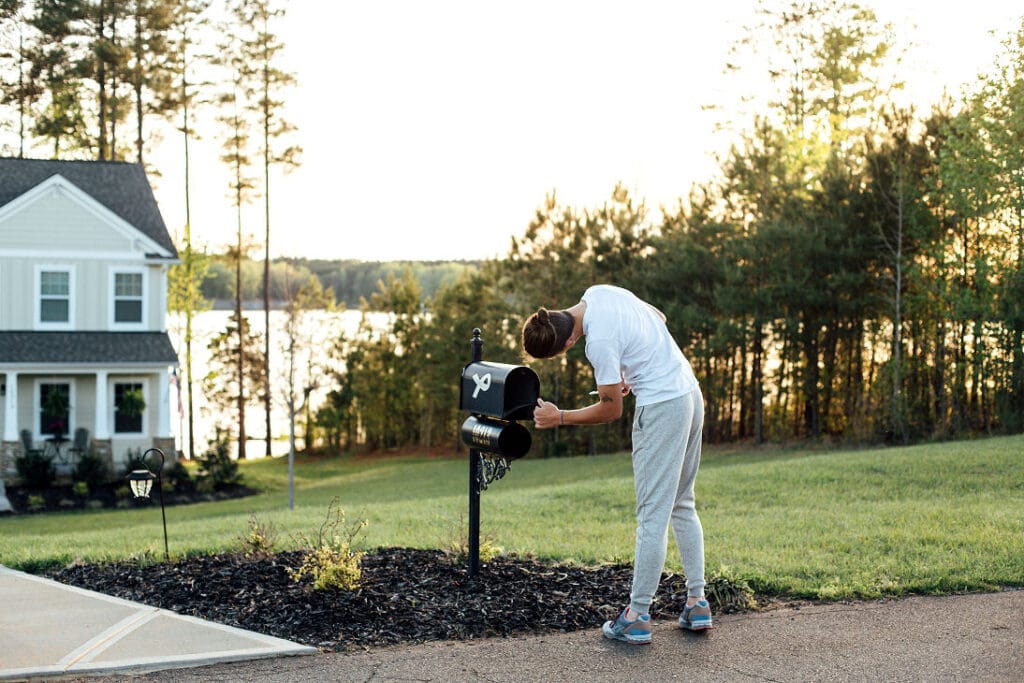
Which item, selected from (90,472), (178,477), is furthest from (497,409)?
(178,477)

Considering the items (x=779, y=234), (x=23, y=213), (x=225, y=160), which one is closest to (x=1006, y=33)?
(x=779, y=234)

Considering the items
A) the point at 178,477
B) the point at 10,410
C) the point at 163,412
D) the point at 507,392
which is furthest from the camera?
the point at 163,412

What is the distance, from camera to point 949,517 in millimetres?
8617

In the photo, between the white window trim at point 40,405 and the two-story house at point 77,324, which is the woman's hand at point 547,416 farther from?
the white window trim at point 40,405

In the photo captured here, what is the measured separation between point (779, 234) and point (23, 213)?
1627 centimetres

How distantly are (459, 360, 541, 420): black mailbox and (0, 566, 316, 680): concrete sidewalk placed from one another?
1.50 metres

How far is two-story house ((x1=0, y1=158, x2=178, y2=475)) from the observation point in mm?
22578

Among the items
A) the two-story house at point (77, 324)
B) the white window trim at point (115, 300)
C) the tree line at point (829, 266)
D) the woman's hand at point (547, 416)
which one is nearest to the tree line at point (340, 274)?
the tree line at point (829, 266)

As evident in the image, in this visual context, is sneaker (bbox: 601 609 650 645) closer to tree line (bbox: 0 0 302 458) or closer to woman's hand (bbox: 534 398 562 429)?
woman's hand (bbox: 534 398 562 429)

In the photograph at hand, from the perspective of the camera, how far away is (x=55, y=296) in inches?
906

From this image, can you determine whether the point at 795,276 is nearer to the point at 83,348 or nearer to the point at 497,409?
the point at 83,348

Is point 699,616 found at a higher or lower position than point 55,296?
lower

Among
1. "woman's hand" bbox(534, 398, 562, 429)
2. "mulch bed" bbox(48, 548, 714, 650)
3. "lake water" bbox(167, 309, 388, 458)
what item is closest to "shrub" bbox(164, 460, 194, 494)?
"lake water" bbox(167, 309, 388, 458)

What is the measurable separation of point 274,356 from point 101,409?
13.4m
